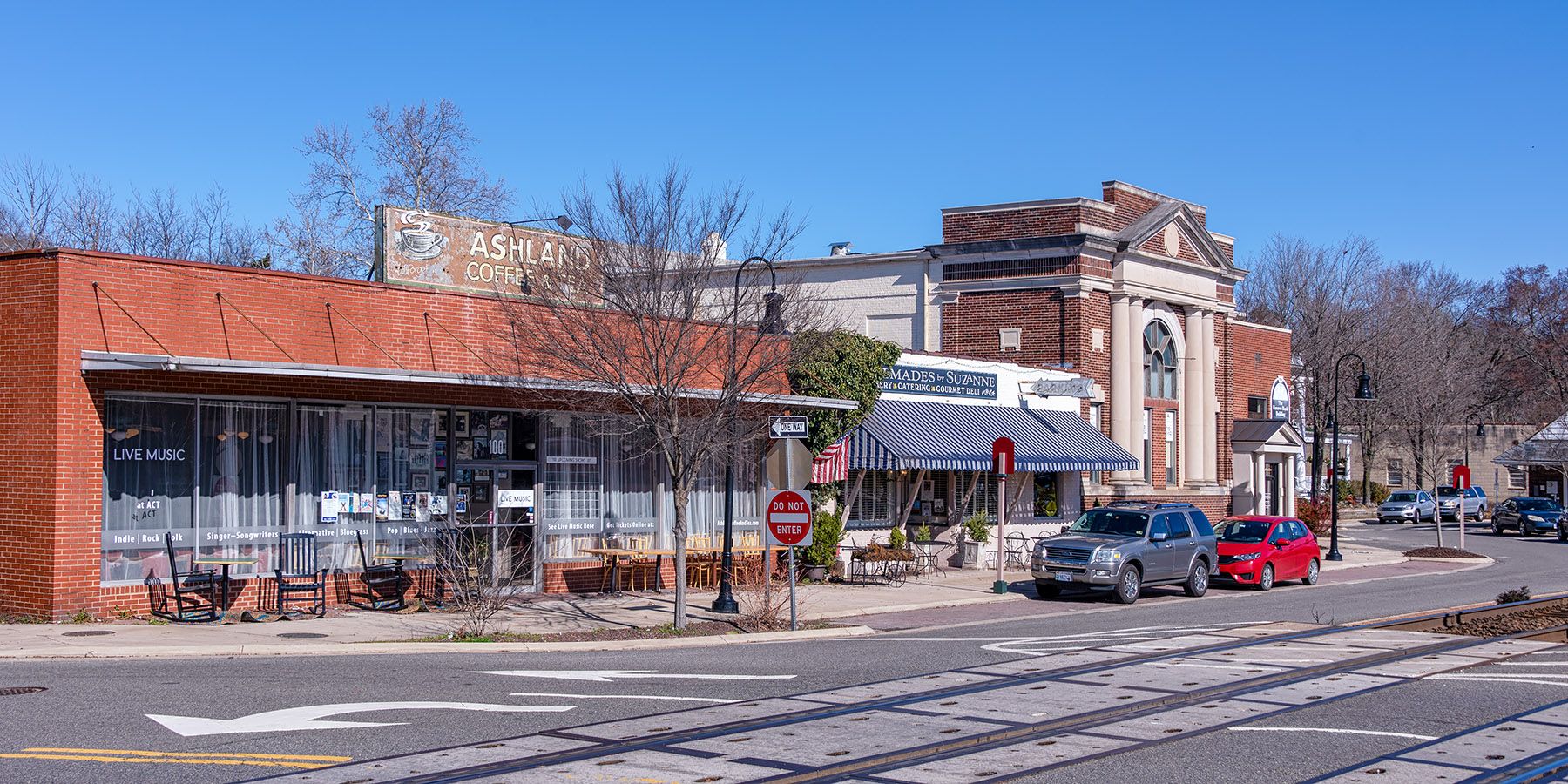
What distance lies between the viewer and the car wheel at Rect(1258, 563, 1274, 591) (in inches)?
1009

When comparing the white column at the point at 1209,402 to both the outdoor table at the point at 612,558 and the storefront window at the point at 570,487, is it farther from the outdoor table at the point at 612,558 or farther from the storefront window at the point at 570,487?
the storefront window at the point at 570,487

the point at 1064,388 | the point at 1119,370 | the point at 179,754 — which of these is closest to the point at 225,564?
the point at 179,754

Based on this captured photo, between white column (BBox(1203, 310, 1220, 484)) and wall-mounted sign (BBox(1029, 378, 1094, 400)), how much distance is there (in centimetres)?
884

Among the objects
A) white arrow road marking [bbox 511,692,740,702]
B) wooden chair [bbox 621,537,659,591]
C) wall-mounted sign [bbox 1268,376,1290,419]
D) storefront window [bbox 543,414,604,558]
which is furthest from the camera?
wall-mounted sign [bbox 1268,376,1290,419]

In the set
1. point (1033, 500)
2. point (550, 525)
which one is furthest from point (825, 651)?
point (1033, 500)

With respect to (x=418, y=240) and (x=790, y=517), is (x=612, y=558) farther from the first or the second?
(x=418, y=240)

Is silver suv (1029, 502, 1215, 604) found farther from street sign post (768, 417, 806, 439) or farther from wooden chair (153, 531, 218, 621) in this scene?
wooden chair (153, 531, 218, 621)

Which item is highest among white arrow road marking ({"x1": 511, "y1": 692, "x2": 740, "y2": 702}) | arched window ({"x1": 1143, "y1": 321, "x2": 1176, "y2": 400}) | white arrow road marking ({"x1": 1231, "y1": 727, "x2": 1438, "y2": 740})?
arched window ({"x1": 1143, "y1": 321, "x2": 1176, "y2": 400})

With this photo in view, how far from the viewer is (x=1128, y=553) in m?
22.2

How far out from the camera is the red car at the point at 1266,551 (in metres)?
25.6

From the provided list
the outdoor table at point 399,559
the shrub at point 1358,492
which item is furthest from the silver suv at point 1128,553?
the shrub at point 1358,492

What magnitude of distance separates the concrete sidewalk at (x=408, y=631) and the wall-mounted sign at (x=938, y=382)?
5.92m

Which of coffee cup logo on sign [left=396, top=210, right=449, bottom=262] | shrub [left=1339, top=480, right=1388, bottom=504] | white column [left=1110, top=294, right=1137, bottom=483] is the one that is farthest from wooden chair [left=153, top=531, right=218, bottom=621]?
shrub [left=1339, top=480, right=1388, bottom=504]

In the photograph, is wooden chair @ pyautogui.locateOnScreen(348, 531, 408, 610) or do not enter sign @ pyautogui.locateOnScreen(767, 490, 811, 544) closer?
do not enter sign @ pyautogui.locateOnScreen(767, 490, 811, 544)
